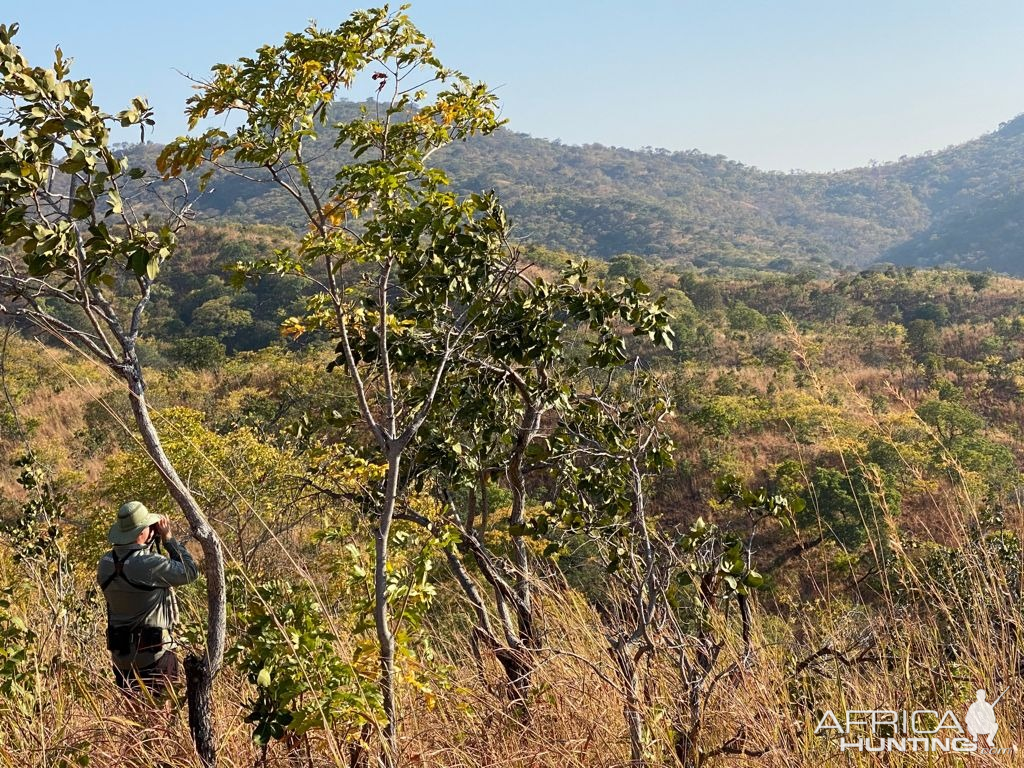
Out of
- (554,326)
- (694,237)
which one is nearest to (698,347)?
(554,326)

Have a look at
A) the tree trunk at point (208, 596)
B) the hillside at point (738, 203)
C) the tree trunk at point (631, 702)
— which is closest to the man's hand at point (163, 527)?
the tree trunk at point (208, 596)

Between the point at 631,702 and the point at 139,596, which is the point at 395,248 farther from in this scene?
the point at 139,596

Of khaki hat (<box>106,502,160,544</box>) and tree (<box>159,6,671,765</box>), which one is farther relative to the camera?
khaki hat (<box>106,502,160,544</box>)

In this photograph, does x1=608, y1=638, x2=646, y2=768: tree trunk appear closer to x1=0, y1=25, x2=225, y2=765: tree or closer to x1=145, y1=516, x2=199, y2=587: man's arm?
x1=0, y1=25, x2=225, y2=765: tree

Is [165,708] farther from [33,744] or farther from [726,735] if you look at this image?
[726,735]

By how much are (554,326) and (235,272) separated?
94cm

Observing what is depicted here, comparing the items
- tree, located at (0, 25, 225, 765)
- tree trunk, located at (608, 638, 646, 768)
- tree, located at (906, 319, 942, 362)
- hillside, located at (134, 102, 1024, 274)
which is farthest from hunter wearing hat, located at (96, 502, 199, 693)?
hillside, located at (134, 102, 1024, 274)

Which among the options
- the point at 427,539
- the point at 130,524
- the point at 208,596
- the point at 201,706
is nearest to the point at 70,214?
the point at 208,596

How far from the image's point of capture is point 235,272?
1938 millimetres

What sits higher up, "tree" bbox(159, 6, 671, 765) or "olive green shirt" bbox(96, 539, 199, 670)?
"tree" bbox(159, 6, 671, 765)

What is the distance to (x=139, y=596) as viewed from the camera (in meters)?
2.53

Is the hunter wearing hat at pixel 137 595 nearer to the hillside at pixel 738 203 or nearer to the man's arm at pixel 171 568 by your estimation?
the man's arm at pixel 171 568

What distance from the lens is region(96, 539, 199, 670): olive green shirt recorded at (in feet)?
7.98

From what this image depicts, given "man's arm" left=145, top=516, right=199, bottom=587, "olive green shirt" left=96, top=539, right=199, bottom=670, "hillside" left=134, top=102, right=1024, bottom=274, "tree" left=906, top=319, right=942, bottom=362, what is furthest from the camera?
"hillside" left=134, top=102, right=1024, bottom=274
